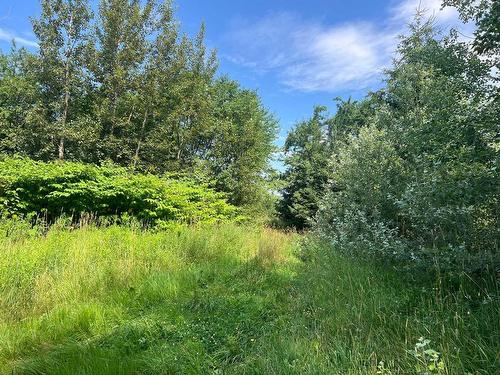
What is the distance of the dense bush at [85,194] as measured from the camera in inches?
365

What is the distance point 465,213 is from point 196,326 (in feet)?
10.5

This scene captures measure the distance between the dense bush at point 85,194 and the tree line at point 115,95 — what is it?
4.61m

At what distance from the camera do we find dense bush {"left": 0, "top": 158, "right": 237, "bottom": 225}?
927cm

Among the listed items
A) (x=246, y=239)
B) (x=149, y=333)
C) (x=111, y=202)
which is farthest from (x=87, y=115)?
(x=149, y=333)

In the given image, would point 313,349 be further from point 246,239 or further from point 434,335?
point 246,239

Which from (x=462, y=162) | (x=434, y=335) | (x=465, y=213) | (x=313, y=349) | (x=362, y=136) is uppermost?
(x=362, y=136)

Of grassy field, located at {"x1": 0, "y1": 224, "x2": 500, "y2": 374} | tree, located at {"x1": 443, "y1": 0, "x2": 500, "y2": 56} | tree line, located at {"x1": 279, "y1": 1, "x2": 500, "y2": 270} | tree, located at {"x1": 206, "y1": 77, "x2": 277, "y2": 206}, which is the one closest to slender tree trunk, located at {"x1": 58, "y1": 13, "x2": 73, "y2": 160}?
tree, located at {"x1": 206, "y1": 77, "x2": 277, "y2": 206}

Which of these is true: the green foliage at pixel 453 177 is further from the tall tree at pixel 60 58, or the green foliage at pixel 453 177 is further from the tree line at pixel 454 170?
the tall tree at pixel 60 58

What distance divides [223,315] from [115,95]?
1505cm

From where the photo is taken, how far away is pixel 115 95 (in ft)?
52.6

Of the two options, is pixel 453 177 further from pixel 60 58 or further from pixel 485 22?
A: pixel 60 58

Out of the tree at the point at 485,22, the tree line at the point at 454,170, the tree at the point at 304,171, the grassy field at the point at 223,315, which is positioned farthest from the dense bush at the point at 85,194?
the tree at the point at 304,171

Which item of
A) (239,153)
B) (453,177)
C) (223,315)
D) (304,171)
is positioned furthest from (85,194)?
(304,171)

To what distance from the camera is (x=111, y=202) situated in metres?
10.2
